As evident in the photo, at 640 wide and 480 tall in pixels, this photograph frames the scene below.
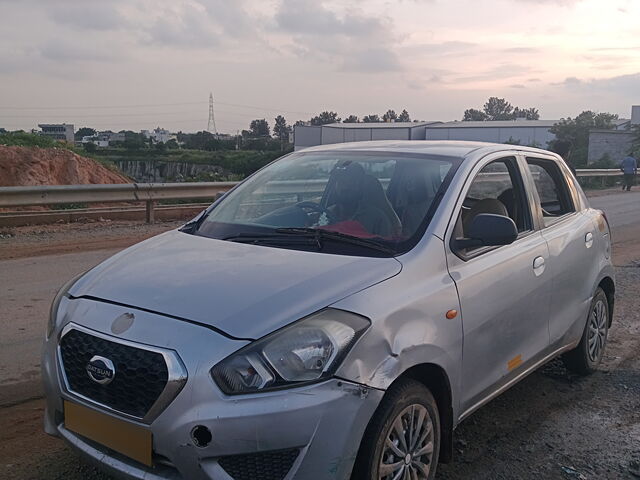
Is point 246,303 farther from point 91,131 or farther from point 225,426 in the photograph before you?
point 91,131

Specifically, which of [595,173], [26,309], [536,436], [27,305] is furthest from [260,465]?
[595,173]

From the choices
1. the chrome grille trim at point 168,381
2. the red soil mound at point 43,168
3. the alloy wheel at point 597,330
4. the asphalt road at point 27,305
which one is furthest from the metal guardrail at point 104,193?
the chrome grille trim at point 168,381

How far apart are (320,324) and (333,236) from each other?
0.92 metres

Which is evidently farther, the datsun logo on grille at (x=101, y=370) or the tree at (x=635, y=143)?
the tree at (x=635, y=143)

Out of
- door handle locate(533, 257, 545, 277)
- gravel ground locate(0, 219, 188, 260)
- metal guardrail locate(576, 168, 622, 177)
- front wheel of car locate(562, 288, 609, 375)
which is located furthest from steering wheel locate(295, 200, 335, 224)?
metal guardrail locate(576, 168, 622, 177)

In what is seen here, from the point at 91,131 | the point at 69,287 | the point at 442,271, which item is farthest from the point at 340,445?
the point at 91,131

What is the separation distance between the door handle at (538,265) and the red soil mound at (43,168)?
593 inches

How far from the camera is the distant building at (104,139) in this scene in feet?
134

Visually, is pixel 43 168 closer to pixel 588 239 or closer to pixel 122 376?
pixel 588 239

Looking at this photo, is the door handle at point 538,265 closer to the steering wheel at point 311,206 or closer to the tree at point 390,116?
the steering wheel at point 311,206

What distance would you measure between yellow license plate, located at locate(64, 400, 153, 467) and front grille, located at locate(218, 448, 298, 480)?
32cm

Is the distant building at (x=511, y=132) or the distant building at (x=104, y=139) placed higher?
the distant building at (x=511, y=132)

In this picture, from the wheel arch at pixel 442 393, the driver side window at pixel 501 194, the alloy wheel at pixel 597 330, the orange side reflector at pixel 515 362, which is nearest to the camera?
the wheel arch at pixel 442 393

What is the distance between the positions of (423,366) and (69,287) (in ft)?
5.90
